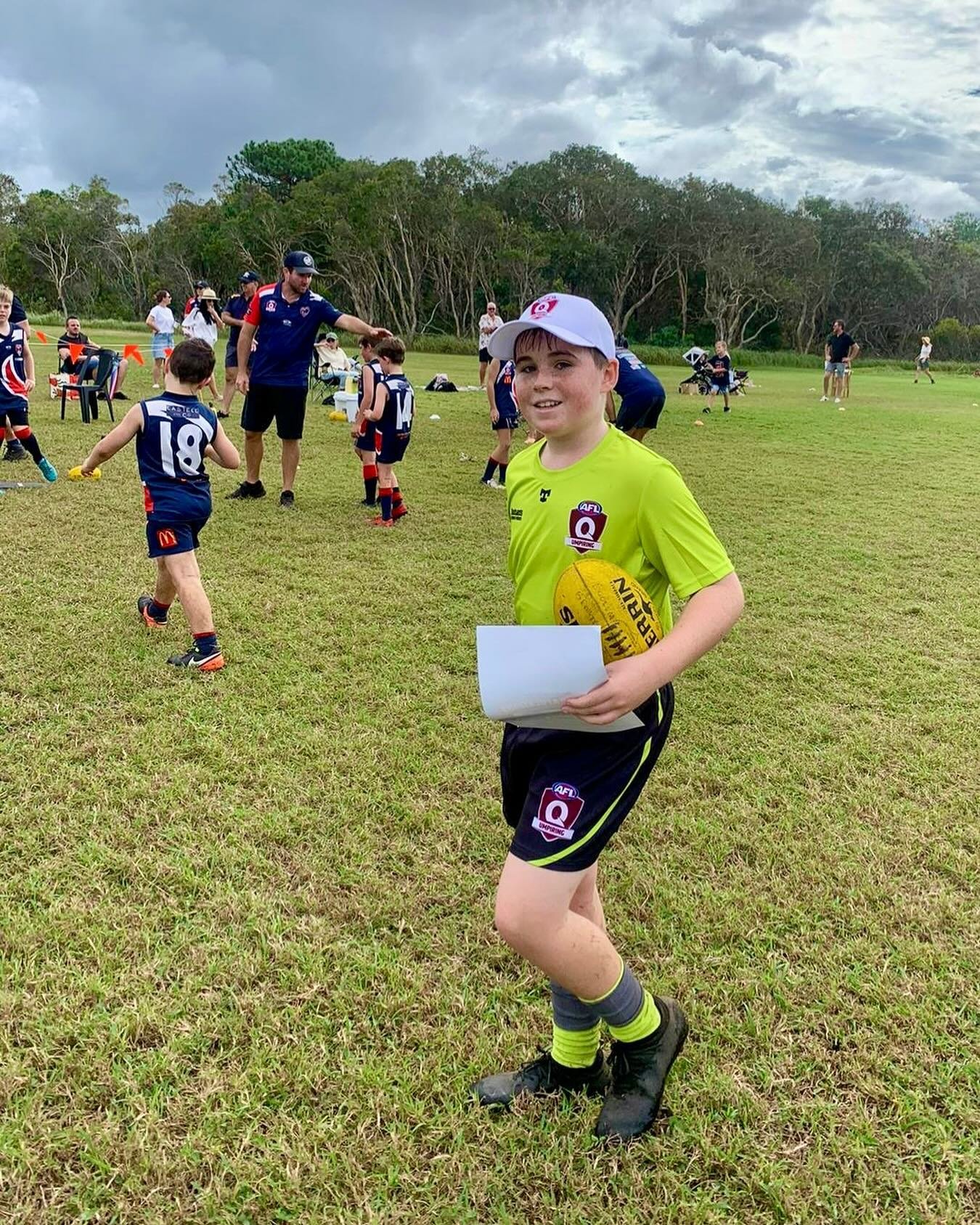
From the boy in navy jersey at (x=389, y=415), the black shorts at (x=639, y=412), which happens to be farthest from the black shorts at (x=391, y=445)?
the black shorts at (x=639, y=412)

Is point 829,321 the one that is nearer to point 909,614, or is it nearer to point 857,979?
point 909,614

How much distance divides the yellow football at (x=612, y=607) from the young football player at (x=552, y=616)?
0.26 ft

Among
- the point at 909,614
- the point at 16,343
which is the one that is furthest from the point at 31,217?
the point at 909,614

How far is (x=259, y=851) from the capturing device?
305cm

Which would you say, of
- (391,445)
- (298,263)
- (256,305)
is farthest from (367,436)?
(298,263)

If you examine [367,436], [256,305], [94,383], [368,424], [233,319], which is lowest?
[367,436]

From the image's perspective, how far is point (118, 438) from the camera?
448 cm

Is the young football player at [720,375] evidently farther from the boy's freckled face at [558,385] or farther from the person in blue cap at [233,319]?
the boy's freckled face at [558,385]

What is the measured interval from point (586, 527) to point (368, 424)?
238 inches

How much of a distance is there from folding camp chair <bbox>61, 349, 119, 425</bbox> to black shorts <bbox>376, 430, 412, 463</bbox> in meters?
6.77

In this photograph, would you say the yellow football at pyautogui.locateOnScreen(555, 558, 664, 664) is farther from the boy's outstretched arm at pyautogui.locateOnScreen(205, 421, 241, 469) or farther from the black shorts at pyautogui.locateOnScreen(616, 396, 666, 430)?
the black shorts at pyautogui.locateOnScreen(616, 396, 666, 430)

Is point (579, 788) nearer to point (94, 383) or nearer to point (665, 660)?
point (665, 660)

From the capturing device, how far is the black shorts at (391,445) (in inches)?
291

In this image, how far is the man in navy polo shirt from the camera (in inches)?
284
